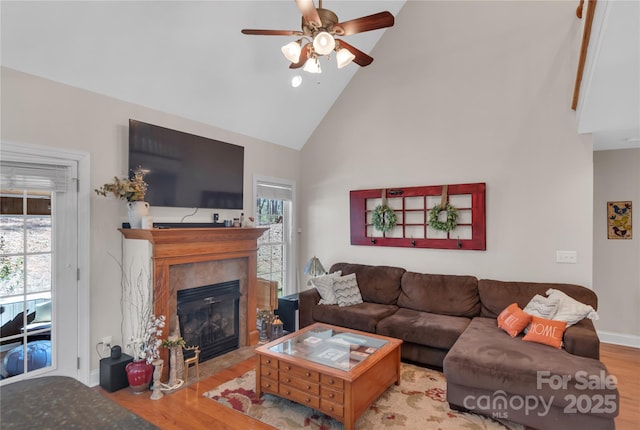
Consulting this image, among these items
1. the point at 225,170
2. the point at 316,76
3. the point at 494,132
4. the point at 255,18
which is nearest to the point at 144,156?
the point at 225,170

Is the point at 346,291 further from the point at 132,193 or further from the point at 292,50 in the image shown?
the point at 292,50

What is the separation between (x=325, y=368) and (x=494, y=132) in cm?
335

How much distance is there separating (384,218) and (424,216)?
1.79 ft

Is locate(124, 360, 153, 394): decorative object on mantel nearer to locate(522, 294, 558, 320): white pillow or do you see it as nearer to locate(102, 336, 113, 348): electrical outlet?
locate(102, 336, 113, 348): electrical outlet

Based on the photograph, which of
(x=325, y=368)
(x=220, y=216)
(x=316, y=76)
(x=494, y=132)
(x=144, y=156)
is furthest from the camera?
(x=316, y=76)

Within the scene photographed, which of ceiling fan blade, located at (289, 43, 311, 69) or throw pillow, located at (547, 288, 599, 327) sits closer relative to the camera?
ceiling fan blade, located at (289, 43, 311, 69)

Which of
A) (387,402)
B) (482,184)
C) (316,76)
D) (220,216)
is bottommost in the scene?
(387,402)

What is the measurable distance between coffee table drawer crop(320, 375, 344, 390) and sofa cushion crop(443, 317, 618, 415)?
0.91m

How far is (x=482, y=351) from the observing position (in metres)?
2.73

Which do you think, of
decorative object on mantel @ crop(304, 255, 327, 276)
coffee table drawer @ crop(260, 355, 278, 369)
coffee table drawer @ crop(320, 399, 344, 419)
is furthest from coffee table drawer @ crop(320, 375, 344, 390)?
decorative object on mantel @ crop(304, 255, 327, 276)

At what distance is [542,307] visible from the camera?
3.14m

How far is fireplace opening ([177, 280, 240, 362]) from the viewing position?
11.7ft

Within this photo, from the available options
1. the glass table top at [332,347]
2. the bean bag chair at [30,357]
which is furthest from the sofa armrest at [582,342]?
the bean bag chair at [30,357]

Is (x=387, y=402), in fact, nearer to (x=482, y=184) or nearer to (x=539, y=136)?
(x=482, y=184)
